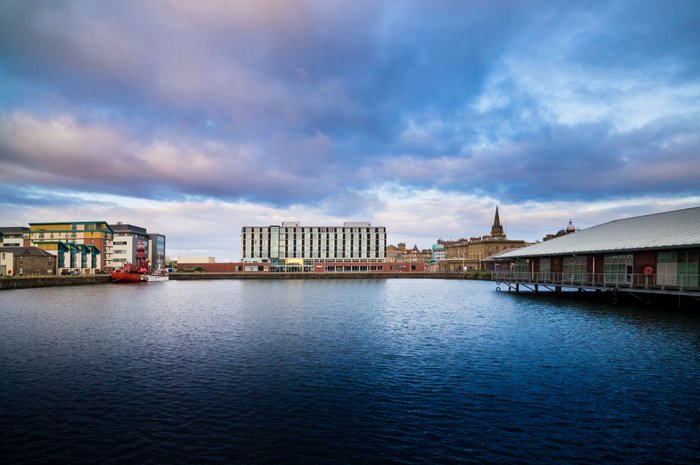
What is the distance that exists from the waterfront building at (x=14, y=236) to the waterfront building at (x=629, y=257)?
582 ft

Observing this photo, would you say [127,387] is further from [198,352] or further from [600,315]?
[600,315]

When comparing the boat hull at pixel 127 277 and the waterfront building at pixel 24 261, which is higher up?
the waterfront building at pixel 24 261

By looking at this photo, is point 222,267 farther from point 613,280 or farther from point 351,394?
point 351,394

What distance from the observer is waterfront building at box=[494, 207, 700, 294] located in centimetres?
4641

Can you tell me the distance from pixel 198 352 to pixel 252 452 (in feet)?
52.3

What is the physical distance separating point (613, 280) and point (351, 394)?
5193 centimetres

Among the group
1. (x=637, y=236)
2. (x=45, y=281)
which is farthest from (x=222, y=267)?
(x=637, y=236)

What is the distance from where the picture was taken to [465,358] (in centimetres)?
2644

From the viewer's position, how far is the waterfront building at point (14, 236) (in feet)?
514

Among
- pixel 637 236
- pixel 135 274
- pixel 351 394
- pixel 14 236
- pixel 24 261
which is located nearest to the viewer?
pixel 351 394

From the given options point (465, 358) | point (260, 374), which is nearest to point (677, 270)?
point (465, 358)

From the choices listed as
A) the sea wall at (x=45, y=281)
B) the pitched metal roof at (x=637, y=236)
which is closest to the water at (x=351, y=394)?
the pitched metal roof at (x=637, y=236)

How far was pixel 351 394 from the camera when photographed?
19734 mm

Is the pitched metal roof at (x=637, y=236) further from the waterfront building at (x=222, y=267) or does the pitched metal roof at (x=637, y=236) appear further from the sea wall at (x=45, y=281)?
the waterfront building at (x=222, y=267)
